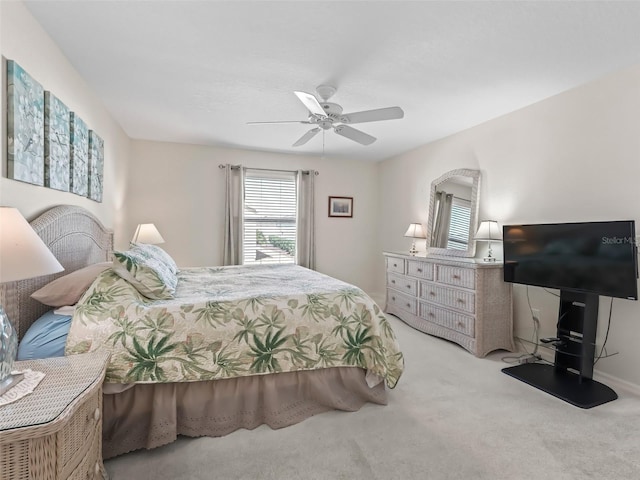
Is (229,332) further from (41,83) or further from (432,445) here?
(41,83)

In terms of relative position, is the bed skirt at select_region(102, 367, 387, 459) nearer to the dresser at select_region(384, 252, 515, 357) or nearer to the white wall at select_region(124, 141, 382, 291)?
the dresser at select_region(384, 252, 515, 357)

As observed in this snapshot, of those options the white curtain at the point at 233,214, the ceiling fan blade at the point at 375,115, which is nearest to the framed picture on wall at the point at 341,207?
the white curtain at the point at 233,214

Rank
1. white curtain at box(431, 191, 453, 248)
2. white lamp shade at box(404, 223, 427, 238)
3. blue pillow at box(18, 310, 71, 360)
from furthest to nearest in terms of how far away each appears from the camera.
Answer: white lamp shade at box(404, 223, 427, 238) < white curtain at box(431, 191, 453, 248) < blue pillow at box(18, 310, 71, 360)

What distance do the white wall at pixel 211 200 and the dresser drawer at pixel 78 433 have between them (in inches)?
129

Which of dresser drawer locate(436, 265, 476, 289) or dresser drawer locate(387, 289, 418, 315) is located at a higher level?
dresser drawer locate(436, 265, 476, 289)

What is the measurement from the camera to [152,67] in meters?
2.50

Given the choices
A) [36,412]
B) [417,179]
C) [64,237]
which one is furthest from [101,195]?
[417,179]

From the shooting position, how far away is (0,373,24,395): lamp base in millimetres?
1174

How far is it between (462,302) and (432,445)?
1.77m

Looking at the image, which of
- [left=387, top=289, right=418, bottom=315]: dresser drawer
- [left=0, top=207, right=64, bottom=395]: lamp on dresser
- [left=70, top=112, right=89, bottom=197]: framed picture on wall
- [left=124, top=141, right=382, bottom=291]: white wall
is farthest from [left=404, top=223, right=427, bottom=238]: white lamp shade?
[left=0, top=207, right=64, bottom=395]: lamp on dresser

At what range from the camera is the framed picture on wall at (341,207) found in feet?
18.2

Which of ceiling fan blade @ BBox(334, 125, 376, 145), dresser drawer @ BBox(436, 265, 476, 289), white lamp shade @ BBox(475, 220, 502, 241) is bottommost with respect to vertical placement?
dresser drawer @ BBox(436, 265, 476, 289)

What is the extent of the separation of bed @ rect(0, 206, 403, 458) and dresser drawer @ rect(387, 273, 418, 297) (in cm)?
188

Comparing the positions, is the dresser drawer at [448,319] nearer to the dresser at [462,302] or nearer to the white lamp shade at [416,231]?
the dresser at [462,302]
